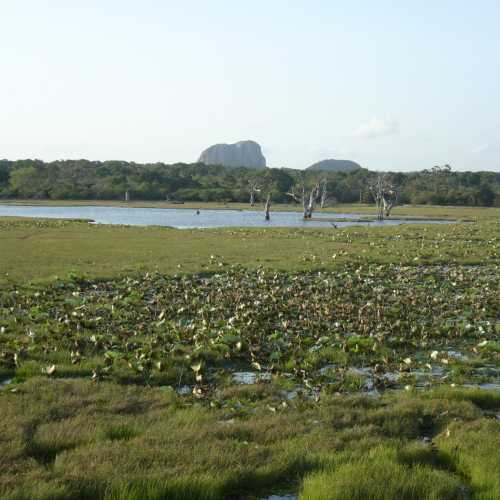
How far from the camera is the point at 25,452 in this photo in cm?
677

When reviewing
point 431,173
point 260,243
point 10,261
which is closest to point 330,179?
point 431,173

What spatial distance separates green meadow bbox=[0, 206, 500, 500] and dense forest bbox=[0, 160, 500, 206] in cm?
11118

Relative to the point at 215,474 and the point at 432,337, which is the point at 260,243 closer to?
the point at 432,337

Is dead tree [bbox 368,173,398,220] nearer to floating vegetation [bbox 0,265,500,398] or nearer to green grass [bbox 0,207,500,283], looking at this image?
green grass [bbox 0,207,500,283]

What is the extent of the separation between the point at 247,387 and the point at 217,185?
154m

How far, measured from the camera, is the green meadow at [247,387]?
6379 millimetres

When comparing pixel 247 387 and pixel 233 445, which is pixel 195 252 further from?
pixel 233 445

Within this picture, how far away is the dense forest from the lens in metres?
139

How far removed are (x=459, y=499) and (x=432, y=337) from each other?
25.4ft

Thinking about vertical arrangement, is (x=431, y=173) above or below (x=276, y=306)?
above

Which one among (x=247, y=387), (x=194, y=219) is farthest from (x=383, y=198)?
(x=247, y=387)

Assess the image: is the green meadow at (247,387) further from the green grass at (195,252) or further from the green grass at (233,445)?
the green grass at (195,252)

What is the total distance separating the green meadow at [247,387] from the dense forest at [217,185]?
111 metres

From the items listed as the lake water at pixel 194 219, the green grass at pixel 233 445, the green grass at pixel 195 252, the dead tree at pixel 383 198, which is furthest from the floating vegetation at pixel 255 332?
the dead tree at pixel 383 198
